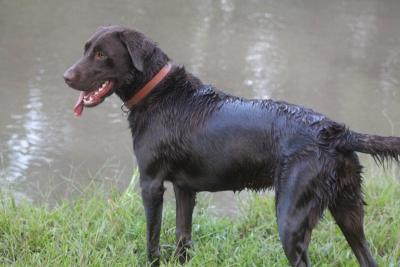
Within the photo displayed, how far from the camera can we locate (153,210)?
3980 mm

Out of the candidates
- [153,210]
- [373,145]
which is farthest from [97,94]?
[373,145]

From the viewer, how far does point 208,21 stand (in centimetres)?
1046

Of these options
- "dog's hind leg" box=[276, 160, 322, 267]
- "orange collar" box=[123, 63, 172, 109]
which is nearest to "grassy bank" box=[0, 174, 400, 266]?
"dog's hind leg" box=[276, 160, 322, 267]

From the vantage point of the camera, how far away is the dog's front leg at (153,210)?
394cm

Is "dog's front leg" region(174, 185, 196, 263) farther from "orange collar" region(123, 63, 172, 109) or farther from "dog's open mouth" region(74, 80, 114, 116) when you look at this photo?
"dog's open mouth" region(74, 80, 114, 116)

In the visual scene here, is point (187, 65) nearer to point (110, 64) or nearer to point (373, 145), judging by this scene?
point (110, 64)

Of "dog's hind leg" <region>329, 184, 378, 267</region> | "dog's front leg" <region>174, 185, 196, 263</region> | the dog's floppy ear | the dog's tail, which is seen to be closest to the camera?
the dog's tail

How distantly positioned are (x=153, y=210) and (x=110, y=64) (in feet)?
2.98

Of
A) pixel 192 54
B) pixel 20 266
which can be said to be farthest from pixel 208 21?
pixel 20 266

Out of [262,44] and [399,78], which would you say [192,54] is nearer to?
[262,44]

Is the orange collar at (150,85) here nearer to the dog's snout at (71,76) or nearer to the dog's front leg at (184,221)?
the dog's snout at (71,76)

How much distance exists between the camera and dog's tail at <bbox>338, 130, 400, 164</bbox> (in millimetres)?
3418

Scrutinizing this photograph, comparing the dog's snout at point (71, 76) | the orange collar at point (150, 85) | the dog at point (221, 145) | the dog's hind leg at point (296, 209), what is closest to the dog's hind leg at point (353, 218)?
the dog at point (221, 145)

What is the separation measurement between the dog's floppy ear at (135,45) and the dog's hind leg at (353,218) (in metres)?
1.37
